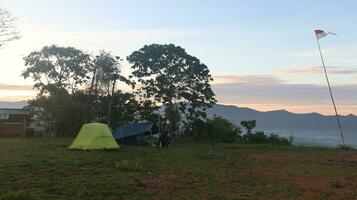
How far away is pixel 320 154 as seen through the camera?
22.5m

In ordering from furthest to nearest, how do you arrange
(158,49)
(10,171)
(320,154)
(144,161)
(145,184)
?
1. (158,49)
2. (320,154)
3. (144,161)
4. (10,171)
5. (145,184)

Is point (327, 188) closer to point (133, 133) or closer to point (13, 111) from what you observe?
point (133, 133)

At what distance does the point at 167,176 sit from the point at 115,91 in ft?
86.1

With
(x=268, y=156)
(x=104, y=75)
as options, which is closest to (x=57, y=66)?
(x=104, y=75)

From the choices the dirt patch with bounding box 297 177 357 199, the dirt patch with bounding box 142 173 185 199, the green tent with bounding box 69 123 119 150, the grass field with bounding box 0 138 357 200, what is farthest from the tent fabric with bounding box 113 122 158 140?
the dirt patch with bounding box 297 177 357 199

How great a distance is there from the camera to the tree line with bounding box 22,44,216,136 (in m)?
36.2

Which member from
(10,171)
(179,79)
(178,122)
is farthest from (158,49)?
(10,171)

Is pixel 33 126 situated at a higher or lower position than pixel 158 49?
lower

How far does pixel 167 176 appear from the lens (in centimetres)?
1448

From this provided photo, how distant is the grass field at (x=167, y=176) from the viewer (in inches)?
473

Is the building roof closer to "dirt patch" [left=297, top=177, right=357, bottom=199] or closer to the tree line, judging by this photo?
the tree line

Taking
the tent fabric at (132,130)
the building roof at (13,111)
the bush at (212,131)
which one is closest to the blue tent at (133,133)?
the tent fabric at (132,130)

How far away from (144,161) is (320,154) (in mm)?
Answer: 8748

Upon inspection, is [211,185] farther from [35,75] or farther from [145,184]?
[35,75]
